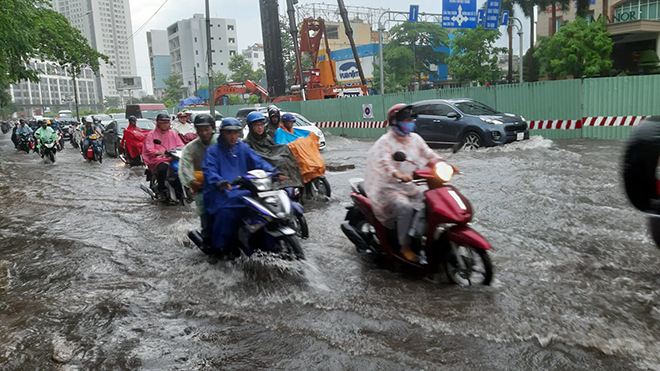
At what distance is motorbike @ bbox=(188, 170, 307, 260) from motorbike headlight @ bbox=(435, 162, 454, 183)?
144 centimetres

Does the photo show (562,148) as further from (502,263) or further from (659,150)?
(659,150)

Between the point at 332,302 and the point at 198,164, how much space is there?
8.33ft

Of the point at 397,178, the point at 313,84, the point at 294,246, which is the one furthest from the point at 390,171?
the point at 313,84

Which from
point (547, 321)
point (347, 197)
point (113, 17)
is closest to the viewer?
point (547, 321)

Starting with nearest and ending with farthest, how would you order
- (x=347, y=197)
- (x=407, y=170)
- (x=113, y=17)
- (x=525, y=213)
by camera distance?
1. (x=407, y=170)
2. (x=525, y=213)
3. (x=347, y=197)
4. (x=113, y=17)

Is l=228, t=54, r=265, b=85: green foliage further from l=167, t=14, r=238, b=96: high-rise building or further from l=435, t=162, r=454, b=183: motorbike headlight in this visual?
l=435, t=162, r=454, b=183: motorbike headlight

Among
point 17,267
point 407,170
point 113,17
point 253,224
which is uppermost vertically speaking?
point 113,17

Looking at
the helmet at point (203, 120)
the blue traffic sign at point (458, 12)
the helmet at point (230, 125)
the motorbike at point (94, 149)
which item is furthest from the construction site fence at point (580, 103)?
the motorbike at point (94, 149)

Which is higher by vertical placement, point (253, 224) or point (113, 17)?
point (113, 17)

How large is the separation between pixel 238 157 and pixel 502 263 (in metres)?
2.87

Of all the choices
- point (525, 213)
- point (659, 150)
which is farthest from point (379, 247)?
point (525, 213)

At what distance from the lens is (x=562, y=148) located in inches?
557

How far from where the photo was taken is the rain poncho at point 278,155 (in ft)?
23.5

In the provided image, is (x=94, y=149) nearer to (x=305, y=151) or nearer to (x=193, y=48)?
(x=305, y=151)
